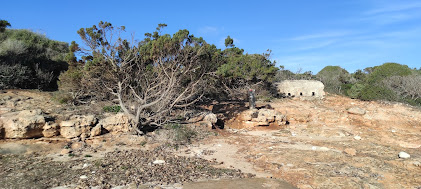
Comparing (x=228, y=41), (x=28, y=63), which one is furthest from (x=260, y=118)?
(x=28, y=63)

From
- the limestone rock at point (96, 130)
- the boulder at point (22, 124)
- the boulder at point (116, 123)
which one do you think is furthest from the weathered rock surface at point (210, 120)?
the boulder at point (22, 124)

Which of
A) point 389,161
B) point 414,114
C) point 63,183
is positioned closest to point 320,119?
point 414,114

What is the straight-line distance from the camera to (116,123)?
33.7 ft

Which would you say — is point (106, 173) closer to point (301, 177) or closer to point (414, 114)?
point (301, 177)

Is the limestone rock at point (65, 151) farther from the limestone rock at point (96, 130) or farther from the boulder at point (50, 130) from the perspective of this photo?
the limestone rock at point (96, 130)

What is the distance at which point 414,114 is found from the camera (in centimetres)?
1566

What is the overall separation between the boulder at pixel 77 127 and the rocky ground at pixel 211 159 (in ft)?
0.69

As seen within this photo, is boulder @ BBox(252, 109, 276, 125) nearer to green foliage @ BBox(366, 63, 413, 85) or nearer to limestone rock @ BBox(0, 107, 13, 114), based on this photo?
limestone rock @ BBox(0, 107, 13, 114)

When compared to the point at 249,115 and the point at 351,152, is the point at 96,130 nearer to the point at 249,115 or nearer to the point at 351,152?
the point at 249,115

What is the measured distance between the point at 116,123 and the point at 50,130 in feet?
7.16

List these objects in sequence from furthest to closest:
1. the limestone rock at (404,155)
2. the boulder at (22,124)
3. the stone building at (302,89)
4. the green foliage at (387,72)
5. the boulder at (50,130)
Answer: the green foliage at (387,72)
the stone building at (302,89)
the boulder at (50,130)
the boulder at (22,124)
the limestone rock at (404,155)

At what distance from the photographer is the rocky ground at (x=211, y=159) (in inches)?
245

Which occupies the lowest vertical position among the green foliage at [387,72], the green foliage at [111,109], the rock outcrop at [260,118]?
the rock outcrop at [260,118]

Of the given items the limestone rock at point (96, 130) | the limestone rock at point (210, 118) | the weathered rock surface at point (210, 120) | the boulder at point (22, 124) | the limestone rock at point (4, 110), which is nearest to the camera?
the boulder at point (22, 124)
